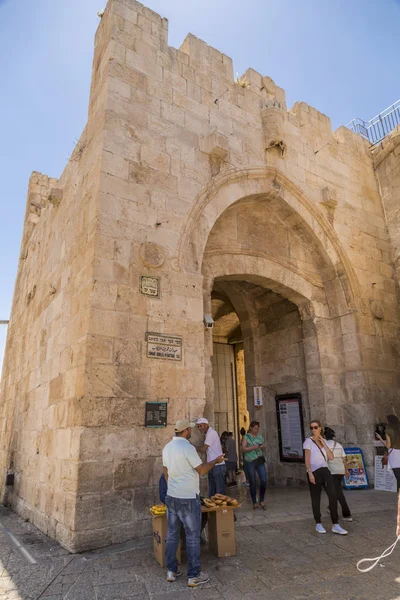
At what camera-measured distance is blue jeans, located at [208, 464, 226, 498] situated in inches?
197

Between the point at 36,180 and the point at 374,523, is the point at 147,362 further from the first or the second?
the point at 36,180

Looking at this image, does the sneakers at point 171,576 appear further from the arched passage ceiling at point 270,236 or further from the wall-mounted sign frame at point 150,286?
the arched passage ceiling at point 270,236

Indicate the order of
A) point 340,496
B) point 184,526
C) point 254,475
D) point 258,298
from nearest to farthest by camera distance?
point 184,526, point 340,496, point 254,475, point 258,298

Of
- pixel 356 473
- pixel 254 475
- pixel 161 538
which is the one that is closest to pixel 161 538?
pixel 161 538

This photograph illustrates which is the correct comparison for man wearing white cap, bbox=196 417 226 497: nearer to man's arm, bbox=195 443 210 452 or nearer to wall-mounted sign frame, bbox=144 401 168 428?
man's arm, bbox=195 443 210 452

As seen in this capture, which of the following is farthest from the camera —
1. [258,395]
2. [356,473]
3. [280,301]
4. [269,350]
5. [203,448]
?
[269,350]

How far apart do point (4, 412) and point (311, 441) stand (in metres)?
7.66

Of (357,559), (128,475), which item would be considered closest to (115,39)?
(128,475)

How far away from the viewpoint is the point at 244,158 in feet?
22.9

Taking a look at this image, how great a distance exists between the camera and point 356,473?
6.79 m

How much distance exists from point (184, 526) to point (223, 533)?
1.85ft

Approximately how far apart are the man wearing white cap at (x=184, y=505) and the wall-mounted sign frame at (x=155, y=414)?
4.15 ft

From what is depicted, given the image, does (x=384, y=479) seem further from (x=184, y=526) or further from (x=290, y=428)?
(x=184, y=526)

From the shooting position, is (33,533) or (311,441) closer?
(311,441)
